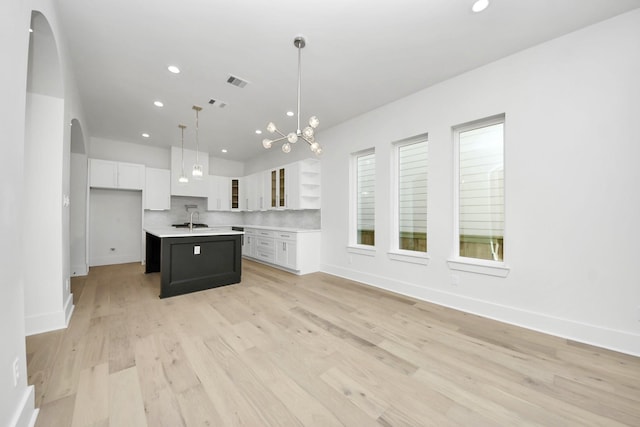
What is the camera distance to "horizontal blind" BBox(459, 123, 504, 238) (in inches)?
114

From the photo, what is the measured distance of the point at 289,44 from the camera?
8.25 ft

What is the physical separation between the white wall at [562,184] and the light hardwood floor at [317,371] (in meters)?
0.27

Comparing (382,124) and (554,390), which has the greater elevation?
(382,124)

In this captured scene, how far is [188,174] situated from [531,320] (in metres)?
7.05

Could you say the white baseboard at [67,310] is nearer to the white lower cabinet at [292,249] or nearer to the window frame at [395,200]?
the white lower cabinet at [292,249]

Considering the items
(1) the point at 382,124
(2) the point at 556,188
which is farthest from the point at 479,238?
(1) the point at 382,124

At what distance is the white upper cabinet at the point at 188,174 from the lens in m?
6.11

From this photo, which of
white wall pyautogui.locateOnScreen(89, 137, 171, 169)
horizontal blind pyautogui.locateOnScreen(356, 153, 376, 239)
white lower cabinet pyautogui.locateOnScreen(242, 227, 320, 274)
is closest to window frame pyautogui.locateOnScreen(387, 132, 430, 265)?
horizontal blind pyautogui.locateOnScreen(356, 153, 376, 239)

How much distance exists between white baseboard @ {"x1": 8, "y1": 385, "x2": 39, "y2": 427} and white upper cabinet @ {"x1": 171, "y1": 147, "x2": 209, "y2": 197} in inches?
197

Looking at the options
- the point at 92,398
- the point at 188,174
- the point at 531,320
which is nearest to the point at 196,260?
the point at 92,398

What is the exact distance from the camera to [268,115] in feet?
14.1

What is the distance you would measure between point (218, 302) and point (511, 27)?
4.41 metres

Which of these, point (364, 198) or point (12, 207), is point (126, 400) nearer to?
point (12, 207)

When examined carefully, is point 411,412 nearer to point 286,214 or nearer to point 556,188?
point 556,188
